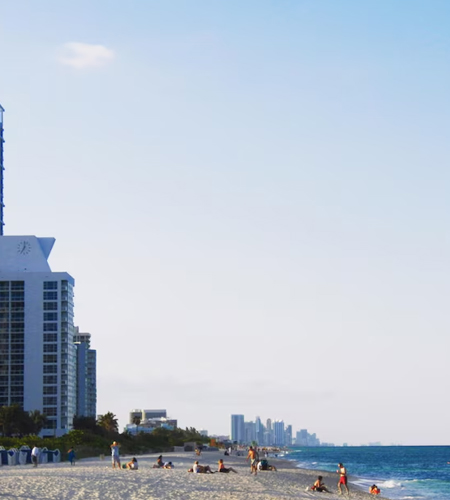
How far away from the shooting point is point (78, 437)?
126m

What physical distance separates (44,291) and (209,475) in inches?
4508

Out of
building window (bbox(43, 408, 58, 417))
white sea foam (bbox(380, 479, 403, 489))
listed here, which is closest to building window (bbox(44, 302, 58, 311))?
building window (bbox(43, 408, 58, 417))

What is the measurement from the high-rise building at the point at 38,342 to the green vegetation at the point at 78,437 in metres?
5.01

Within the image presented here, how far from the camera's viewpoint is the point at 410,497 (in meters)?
75.9

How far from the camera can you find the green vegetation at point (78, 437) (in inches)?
4094

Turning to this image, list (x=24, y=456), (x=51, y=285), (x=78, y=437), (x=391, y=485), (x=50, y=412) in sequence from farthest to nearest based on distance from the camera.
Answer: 1. (x=51, y=285)
2. (x=50, y=412)
3. (x=78, y=437)
4. (x=391, y=485)
5. (x=24, y=456)

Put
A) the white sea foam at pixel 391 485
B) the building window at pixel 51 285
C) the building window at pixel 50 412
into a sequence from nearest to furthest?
the white sea foam at pixel 391 485
the building window at pixel 50 412
the building window at pixel 51 285

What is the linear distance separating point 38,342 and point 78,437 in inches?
1904

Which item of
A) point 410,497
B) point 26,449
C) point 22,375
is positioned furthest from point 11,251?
point 410,497

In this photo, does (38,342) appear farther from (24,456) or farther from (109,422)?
(24,456)

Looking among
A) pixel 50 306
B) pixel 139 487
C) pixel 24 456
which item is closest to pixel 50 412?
pixel 50 306

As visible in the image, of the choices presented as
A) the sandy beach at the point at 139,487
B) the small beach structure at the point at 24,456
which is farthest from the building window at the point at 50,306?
the sandy beach at the point at 139,487

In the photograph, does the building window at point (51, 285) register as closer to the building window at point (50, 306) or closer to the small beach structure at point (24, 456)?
the building window at point (50, 306)

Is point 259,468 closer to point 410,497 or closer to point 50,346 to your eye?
point 410,497
